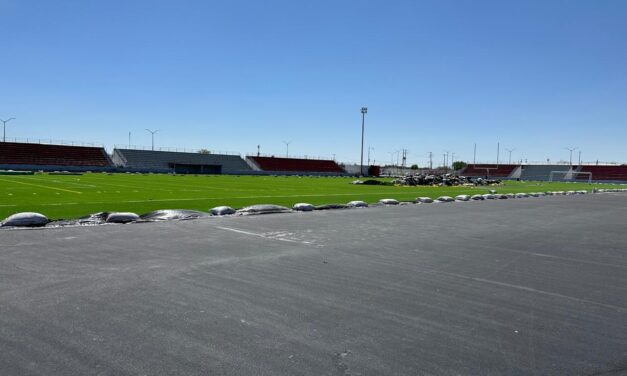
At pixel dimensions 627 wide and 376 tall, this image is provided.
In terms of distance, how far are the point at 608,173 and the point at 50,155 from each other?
111901mm

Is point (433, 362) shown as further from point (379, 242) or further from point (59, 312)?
point (379, 242)

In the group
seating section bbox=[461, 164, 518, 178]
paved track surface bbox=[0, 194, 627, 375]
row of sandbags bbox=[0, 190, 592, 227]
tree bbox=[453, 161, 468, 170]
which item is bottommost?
paved track surface bbox=[0, 194, 627, 375]

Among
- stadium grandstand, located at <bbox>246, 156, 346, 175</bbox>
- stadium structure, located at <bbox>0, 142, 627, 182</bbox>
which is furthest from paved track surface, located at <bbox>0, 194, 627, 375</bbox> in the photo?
stadium grandstand, located at <bbox>246, 156, 346, 175</bbox>

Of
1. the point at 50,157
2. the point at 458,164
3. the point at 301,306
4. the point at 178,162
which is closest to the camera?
the point at 301,306

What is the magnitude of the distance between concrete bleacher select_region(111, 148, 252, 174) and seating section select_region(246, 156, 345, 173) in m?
3.46

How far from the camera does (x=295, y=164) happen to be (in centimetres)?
10000

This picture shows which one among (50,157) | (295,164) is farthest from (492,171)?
(50,157)

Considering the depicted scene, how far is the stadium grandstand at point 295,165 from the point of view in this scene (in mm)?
94375

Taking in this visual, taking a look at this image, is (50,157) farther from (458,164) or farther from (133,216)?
(458,164)

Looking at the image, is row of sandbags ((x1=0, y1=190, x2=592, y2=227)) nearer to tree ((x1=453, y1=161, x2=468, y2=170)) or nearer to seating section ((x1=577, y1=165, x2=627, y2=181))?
seating section ((x1=577, y1=165, x2=627, y2=181))

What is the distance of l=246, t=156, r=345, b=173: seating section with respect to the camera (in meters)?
94.9

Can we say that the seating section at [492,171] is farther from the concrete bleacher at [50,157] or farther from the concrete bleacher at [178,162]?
the concrete bleacher at [50,157]

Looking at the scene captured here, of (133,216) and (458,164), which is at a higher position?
(458,164)

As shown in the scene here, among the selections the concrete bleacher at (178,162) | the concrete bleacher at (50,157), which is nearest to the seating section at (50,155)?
the concrete bleacher at (50,157)
